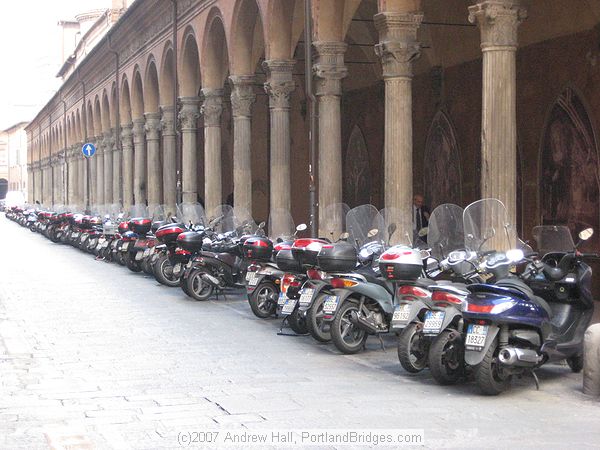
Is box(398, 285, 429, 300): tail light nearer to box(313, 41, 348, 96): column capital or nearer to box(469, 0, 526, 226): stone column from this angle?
box(469, 0, 526, 226): stone column

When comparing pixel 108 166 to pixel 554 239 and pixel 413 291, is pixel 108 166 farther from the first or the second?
pixel 554 239

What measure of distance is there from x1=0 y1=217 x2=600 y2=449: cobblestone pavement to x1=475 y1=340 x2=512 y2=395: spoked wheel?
0.11m

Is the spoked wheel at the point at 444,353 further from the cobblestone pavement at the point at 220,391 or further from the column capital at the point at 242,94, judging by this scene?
the column capital at the point at 242,94

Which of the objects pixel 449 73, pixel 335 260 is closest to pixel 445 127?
pixel 449 73

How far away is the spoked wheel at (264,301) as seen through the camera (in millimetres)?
12734

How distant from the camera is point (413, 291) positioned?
29.4ft

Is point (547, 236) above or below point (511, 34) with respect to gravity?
below

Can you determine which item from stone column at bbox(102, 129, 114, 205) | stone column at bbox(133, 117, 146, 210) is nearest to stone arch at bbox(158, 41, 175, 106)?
stone column at bbox(133, 117, 146, 210)

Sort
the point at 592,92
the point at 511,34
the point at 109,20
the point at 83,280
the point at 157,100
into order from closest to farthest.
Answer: the point at 511,34
the point at 592,92
the point at 83,280
the point at 157,100
the point at 109,20

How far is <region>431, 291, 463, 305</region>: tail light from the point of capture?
820 centimetres

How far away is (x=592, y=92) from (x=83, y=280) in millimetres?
9527

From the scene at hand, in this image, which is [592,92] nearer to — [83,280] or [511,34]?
[511,34]

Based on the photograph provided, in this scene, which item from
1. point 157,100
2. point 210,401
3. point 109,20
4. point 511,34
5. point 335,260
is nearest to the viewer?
point 210,401

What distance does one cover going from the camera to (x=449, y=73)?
1930cm
